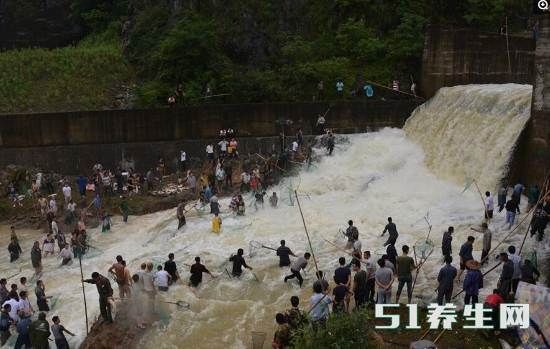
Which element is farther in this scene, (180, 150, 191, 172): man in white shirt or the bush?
(180, 150, 191, 172): man in white shirt

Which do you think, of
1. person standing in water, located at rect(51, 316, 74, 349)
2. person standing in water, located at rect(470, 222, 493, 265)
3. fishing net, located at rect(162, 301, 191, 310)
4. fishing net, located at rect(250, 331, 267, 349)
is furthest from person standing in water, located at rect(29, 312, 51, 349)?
person standing in water, located at rect(470, 222, 493, 265)

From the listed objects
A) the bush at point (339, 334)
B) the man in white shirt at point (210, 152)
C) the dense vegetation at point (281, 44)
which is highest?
the dense vegetation at point (281, 44)

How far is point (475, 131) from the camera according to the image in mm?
18609

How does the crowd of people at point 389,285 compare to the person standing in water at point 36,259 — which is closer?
the crowd of people at point 389,285

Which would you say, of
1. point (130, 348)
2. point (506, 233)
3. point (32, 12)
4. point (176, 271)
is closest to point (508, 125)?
point (506, 233)

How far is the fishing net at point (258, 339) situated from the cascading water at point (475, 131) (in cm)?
974

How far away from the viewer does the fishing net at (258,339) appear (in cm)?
998

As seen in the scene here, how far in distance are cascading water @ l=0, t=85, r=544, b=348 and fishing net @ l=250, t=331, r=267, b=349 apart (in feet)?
1.36

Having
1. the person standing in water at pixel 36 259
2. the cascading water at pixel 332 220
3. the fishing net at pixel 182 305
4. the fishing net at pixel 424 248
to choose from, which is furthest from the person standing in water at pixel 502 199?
the person standing in water at pixel 36 259

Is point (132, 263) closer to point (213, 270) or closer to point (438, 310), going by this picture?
point (213, 270)

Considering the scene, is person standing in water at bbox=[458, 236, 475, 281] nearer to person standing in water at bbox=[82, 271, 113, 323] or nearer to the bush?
the bush

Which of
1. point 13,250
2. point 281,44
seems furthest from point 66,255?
point 281,44

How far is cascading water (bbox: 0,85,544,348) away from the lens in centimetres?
1165

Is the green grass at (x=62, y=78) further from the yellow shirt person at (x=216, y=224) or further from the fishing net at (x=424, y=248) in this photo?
the fishing net at (x=424, y=248)
